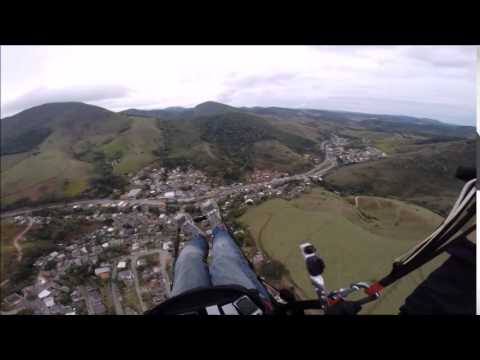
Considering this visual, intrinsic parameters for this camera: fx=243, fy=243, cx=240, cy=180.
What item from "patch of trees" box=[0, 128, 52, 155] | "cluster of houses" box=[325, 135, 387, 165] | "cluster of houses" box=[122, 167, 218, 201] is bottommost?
"cluster of houses" box=[122, 167, 218, 201]

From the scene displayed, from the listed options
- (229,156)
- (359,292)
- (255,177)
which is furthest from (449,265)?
(229,156)

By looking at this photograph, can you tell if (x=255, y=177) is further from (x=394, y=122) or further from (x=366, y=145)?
(x=394, y=122)

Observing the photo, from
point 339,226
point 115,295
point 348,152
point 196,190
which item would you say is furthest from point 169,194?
point 348,152

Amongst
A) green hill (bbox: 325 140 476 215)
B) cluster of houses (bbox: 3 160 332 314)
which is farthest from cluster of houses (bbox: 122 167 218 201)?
green hill (bbox: 325 140 476 215)

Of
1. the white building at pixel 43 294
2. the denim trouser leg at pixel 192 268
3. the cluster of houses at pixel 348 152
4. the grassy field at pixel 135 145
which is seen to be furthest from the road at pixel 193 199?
the denim trouser leg at pixel 192 268

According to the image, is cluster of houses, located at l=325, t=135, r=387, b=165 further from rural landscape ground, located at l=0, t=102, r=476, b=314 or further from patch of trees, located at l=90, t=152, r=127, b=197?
patch of trees, located at l=90, t=152, r=127, b=197
